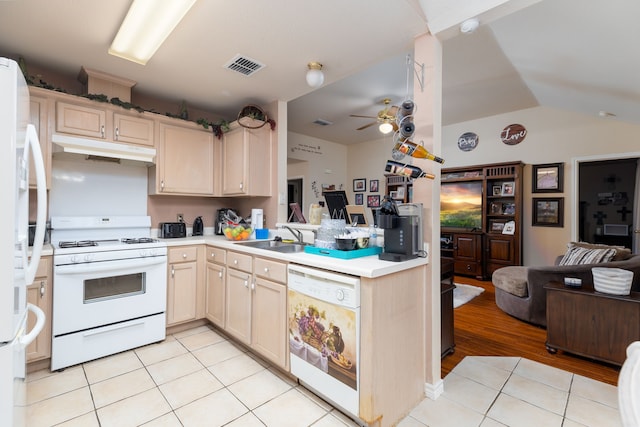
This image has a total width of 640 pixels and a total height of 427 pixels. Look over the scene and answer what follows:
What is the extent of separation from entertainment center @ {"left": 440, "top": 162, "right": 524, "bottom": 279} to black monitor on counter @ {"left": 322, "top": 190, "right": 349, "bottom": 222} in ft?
9.32

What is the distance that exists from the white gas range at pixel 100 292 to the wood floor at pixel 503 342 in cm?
251

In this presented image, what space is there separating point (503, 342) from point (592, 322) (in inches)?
27.2

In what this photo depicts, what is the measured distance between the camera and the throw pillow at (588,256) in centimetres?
295

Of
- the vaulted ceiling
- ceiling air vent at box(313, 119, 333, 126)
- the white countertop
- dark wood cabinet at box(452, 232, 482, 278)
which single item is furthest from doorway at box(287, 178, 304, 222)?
the white countertop

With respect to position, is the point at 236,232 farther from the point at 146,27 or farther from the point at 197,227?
the point at 146,27

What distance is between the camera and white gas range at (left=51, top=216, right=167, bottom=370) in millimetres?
2205

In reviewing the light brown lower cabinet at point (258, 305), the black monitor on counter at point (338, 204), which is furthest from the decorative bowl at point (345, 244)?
the black monitor on counter at point (338, 204)

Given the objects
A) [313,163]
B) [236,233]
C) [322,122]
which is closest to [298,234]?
[236,233]

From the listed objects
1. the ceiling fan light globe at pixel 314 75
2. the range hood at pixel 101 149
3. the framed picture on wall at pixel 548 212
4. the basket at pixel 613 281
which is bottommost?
the basket at pixel 613 281

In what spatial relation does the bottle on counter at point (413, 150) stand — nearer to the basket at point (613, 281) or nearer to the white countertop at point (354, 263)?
the white countertop at point (354, 263)

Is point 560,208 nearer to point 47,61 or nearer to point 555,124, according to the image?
point 555,124

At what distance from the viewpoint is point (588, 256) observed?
3.06 meters

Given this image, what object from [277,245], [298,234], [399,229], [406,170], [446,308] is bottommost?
[446,308]

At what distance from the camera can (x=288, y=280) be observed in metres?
1.97
